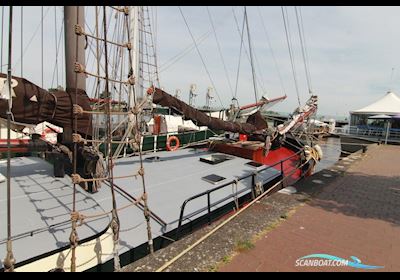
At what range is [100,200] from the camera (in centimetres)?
464

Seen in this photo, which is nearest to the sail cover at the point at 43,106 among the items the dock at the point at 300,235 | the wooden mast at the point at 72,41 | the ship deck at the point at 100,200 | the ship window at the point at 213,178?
the wooden mast at the point at 72,41

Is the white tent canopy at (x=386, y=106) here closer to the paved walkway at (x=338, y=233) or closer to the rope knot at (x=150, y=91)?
the paved walkway at (x=338, y=233)

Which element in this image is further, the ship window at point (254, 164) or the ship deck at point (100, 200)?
the ship window at point (254, 164)

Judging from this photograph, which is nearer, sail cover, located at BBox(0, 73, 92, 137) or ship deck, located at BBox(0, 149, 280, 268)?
ship deck, located at BBox(0, 149, 280, 268)

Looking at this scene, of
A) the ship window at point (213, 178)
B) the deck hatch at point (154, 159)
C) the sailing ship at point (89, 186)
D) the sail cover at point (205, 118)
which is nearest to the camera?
the sailing ship at point (89, 186)

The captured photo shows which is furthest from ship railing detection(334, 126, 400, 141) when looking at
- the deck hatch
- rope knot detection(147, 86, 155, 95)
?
rope knot detection(147, 86, 155, 95)

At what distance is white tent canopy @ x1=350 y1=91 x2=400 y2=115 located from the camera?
79.0ft

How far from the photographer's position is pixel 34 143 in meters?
6.79

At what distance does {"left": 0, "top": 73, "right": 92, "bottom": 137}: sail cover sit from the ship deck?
1183mm

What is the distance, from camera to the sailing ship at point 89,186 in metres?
3.05

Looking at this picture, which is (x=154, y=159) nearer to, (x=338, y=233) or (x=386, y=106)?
(x=338, y=233)

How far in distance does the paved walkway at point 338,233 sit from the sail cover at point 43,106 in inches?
147

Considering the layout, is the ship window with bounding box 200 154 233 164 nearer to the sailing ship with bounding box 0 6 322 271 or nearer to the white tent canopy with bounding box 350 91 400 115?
the sailing ship with bounding box 0 6 322 271

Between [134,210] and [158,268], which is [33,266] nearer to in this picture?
[158,268]
